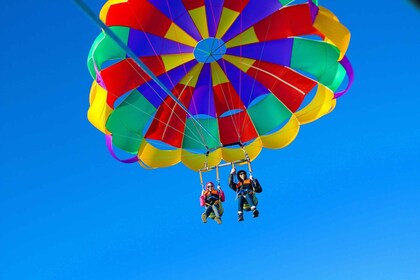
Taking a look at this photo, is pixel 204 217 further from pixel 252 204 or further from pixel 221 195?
pixel 252 204

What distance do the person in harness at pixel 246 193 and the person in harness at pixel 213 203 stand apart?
0.30 meters

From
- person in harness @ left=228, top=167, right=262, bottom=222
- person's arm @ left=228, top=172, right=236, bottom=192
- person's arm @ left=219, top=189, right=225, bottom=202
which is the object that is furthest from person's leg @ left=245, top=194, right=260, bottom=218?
person's arm @ left=219, top=189, right=225, bottom=202

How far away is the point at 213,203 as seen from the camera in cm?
884

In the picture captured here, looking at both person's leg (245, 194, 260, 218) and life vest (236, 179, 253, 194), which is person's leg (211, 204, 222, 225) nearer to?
life vest (236, 179, 253, 194)

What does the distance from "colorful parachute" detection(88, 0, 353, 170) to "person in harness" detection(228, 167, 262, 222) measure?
0.97 m

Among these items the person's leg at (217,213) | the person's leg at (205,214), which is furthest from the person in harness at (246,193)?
the person's leg at (205,214)

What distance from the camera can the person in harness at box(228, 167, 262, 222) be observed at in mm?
8539

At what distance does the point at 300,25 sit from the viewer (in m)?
8.96

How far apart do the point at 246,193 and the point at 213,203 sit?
65 centimetres

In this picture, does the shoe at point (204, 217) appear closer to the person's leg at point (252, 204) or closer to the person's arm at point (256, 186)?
the person's leg at point (252, 204)

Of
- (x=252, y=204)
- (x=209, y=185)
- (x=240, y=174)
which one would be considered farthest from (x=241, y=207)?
(x=209, y=185)

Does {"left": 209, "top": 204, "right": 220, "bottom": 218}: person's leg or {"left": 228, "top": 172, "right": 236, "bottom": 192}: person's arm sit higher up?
{"left": 228, "top": 172, "right": 236, "bottom": 192}: person's arm

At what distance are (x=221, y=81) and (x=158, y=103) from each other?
4.56 ft

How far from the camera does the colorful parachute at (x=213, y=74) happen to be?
29.0ft
